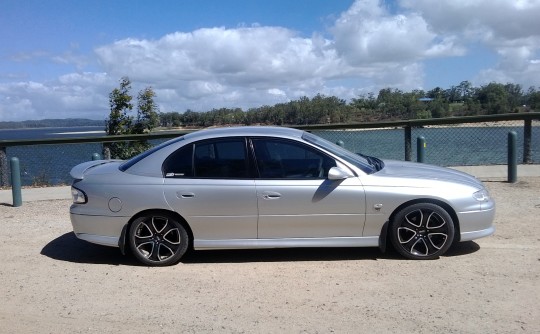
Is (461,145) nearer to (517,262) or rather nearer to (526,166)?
(526,166)

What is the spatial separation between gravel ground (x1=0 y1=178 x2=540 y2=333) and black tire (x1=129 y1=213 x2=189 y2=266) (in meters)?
0.14

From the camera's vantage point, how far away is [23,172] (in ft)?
42.5

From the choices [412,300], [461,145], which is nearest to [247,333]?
[412,300]

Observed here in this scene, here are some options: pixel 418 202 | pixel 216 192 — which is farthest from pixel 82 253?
pixel 418 202

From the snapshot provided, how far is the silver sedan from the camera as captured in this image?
6027 millimetres

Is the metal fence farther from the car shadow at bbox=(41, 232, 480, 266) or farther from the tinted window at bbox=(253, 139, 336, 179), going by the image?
the tinted window at bbox=(253, 139, 336, 179)

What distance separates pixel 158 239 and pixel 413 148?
25.5 ft

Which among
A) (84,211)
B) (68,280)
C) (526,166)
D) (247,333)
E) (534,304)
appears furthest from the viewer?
(526,166)

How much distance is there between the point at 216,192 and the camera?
6.09 meters

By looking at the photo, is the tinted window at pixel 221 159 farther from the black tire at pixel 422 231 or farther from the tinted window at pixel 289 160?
the black tire at pixel 422 231

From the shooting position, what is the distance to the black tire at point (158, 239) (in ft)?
20.2

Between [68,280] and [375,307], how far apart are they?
323 centimetres

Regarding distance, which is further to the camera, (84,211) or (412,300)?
(84,211)

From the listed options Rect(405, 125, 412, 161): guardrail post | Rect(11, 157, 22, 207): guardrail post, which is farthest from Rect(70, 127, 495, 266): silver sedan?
Rect(405, 125, 412, 161): guardrail post
